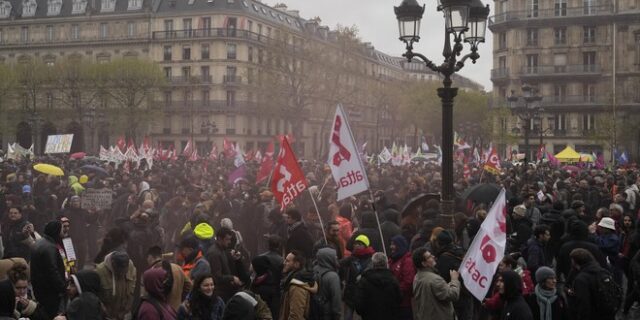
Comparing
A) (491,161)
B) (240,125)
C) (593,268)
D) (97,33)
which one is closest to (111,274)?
(593,268)

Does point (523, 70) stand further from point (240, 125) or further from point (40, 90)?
point (40, 90)

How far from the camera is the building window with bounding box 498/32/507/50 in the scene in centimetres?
6034

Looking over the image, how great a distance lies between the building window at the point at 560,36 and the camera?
190 ft

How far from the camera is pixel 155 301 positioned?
5766 mm

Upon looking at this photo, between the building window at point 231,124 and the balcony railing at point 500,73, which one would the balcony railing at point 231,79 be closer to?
the building window at point 231,124

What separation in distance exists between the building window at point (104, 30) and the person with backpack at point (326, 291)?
68.4m

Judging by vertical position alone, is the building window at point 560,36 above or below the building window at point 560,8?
below

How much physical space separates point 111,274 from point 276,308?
174cm

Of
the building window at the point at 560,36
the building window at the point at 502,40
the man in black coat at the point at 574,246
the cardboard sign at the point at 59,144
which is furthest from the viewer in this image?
the building window at the point at 502,40

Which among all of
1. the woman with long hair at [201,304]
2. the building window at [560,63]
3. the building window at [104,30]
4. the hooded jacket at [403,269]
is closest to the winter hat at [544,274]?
the hooded jacket at [403,269]

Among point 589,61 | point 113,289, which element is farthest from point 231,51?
point 113,289

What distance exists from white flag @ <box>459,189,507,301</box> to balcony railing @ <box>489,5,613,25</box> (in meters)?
55.5

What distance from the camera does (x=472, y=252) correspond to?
6.72 m

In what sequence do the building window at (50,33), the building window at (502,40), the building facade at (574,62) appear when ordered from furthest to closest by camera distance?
the building window at (50,33)
the building window at (502,40)
the building facade at (574,62)
